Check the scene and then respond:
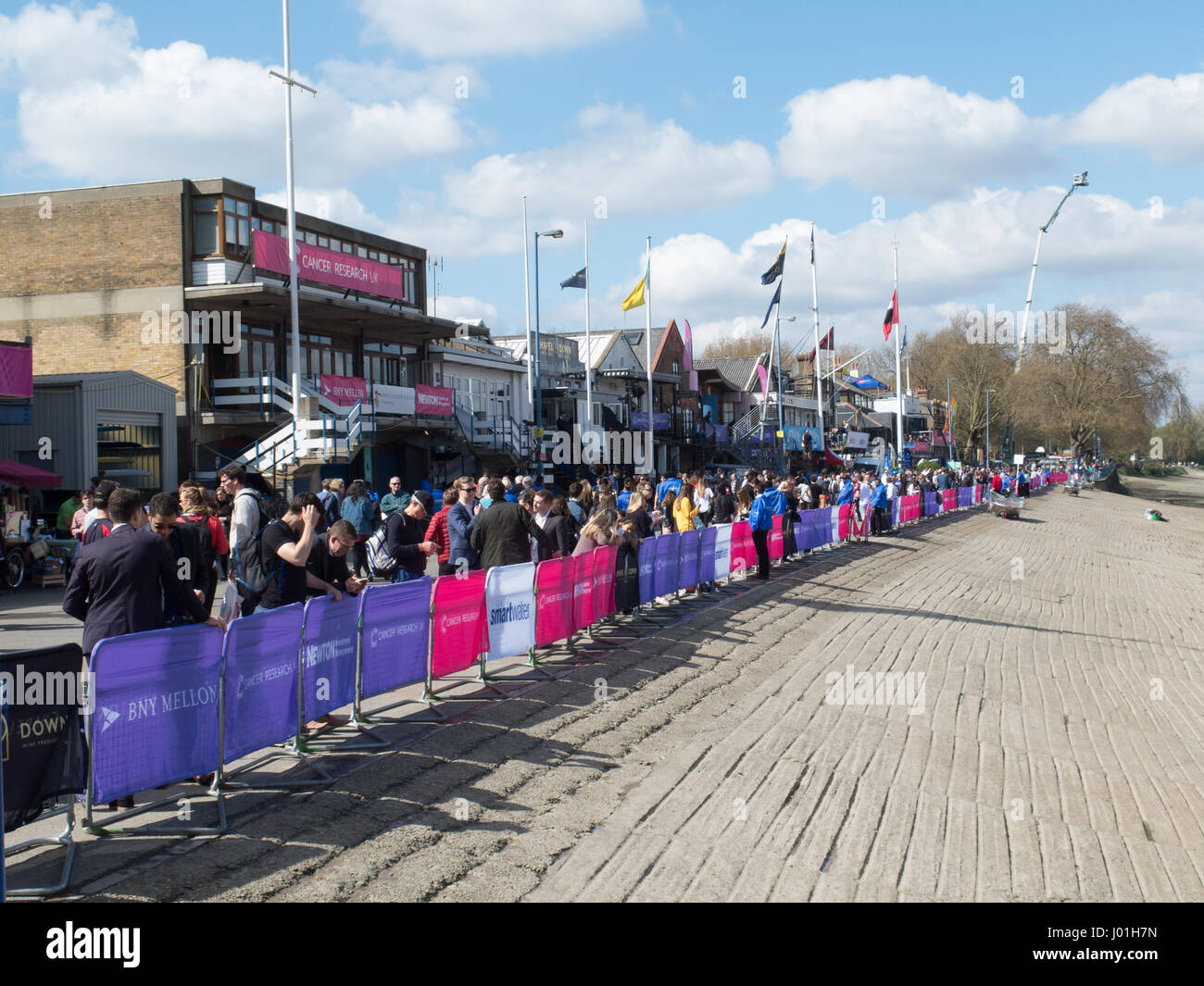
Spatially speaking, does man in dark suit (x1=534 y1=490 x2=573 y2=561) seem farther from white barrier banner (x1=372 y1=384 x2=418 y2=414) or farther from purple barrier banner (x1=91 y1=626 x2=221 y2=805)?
white barrier banner (x1=372 y1=384 x2=418 y2=414)

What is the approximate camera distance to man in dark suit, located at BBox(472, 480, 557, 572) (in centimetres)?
1052

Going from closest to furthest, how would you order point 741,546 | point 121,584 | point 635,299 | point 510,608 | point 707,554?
point 121,584 → point 510,608 → point 707,554 → point 741,546 → point 635,299

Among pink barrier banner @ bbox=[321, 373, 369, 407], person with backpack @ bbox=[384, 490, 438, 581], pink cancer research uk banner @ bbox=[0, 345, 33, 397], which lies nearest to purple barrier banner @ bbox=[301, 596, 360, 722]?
person with backpack @ bbox=[384, 490, 438, 581]

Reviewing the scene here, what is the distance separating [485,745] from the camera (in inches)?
315

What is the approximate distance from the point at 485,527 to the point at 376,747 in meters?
3.38

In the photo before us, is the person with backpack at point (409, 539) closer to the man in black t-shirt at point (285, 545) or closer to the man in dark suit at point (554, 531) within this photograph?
the man in dark suit at point (554, 531)

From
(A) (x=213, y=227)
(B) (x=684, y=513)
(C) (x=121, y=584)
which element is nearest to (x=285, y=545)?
(C) (x=121, y=584)

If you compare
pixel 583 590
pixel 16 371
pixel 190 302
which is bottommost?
pixel 583 590

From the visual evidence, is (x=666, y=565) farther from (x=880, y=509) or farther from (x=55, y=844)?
(x=880, y=509)

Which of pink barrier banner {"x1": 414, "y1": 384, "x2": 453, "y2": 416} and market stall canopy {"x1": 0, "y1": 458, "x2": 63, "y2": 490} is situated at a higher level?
pink barrier banner {"x1": 414, "y1": 384, "x2": 453, "y2": 416}

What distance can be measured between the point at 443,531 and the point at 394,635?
3.36 metres

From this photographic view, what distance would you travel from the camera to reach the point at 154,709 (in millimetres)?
5785

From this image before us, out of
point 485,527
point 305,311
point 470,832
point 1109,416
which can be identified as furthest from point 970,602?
point 1109,416

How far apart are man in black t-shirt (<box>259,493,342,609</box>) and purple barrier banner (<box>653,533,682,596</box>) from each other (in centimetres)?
741
